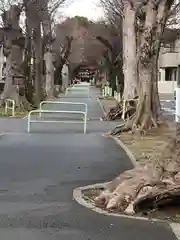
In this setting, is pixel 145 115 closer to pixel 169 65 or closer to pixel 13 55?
pixel 13 55

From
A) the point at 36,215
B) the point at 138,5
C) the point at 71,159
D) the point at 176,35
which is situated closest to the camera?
the point at 36,215

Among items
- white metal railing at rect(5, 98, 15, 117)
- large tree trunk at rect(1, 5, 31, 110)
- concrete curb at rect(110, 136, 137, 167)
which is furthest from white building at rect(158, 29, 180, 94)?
concrete curb at rect(110, 136, 137, 167)

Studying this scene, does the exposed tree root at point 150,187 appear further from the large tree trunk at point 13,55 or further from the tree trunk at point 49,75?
the tree trunk at point 49,75

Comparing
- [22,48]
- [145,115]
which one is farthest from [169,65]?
[145,115]

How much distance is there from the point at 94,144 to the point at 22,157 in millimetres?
3290

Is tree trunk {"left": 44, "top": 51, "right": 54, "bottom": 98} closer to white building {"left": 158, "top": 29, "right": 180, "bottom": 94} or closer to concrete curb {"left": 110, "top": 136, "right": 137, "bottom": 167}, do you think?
white building {"left": 158, "top": 29, "right": 180, "bottom": 94}

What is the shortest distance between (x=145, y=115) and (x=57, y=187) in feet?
30.4

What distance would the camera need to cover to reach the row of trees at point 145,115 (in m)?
7.23

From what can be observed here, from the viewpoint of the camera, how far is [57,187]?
8.84m

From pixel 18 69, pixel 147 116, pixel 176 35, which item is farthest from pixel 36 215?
pixel 176 35

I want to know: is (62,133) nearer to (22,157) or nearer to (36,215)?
(22,157)

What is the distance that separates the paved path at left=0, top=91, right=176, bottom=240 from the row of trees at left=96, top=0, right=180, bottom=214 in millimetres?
551

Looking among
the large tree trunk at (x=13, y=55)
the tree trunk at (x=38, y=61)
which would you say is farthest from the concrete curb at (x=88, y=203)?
the tree trunk at (x=38, y=61)

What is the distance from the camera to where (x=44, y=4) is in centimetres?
3672
